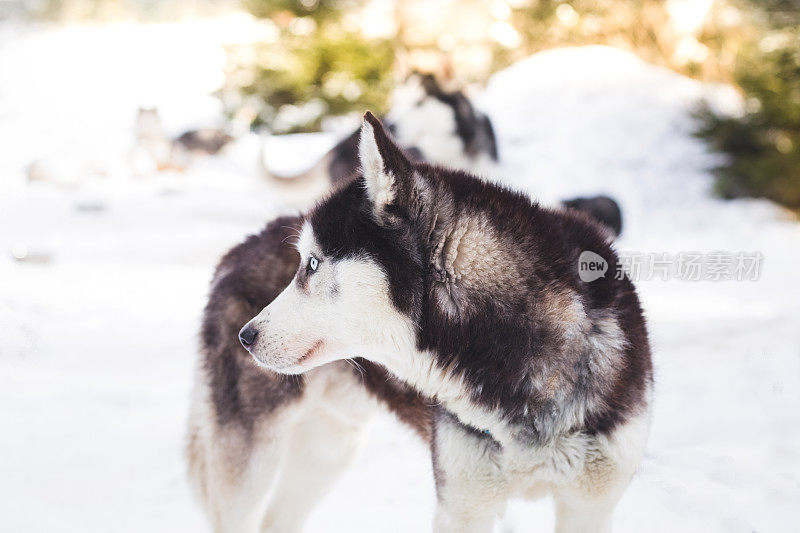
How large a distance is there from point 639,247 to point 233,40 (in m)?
6.12

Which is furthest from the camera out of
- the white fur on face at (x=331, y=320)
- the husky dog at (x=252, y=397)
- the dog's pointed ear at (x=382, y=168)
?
the husky dog at (x=252, y=397)

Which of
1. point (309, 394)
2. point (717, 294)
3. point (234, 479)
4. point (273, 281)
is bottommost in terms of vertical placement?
point (717, 294)

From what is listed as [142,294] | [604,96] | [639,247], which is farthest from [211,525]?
[604,96]

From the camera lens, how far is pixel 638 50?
1035 cm

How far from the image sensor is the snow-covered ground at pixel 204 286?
2.58 metres

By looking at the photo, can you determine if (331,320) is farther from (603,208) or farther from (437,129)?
(437,129)

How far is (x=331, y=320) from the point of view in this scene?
5.25ft

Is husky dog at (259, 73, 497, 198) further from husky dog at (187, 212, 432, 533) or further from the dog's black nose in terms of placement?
the dog's black nose

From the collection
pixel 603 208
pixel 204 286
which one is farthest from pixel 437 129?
pixel 204 286

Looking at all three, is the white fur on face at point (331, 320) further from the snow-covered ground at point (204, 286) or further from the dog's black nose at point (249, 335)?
the snow-covered ground at point (204, 286)

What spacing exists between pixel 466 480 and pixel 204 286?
3.50 metres

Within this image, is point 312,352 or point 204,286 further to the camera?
point 204,286

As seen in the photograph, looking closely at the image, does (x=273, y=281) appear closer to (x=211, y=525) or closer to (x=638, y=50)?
(x=211, y=525)

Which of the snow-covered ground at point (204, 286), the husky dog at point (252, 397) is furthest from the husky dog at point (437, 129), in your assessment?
the husky dog at point (252, 397)
